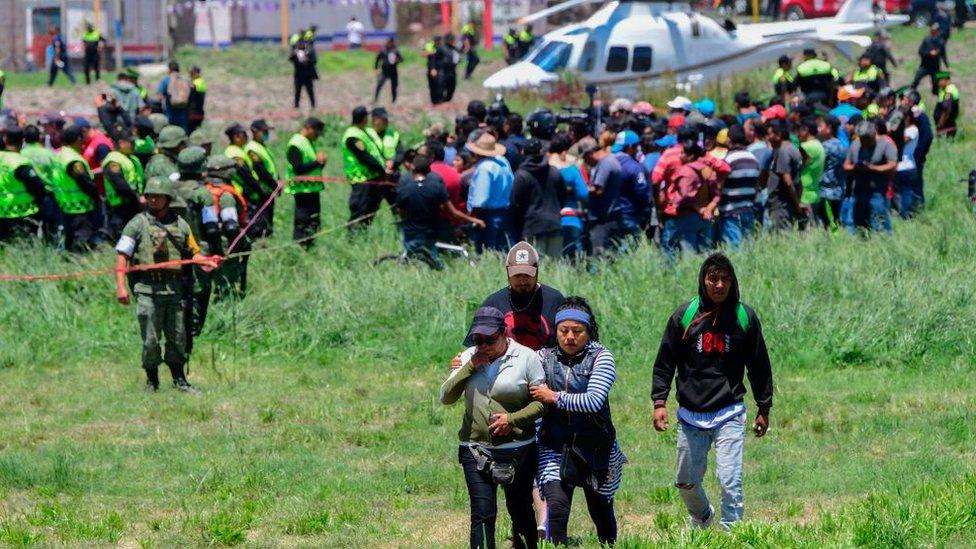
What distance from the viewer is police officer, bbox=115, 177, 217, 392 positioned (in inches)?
502

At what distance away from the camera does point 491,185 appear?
661 inches

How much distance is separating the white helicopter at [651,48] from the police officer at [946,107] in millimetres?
6234

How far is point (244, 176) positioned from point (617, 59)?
18102mm

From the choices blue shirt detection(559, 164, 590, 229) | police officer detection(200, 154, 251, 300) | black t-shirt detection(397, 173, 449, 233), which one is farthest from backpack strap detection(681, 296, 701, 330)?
black t-shirt detection(397, 173, 449, 233)

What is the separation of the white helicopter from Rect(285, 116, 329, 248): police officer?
14989 millimetres

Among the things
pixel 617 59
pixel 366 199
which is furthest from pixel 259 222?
pixel 617 59

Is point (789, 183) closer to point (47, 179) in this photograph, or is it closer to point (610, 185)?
point (610, 185)

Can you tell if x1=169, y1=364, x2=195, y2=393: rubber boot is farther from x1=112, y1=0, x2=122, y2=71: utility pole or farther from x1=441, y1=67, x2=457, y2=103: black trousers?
x1=112, y1=0, x2=122, y2=71: utility pole

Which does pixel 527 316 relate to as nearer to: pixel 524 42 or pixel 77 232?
pixel 77 232

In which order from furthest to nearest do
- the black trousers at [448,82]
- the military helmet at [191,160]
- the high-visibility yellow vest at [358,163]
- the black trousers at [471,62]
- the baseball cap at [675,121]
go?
→ the black trousers at [471,62] < the black trousers at [448,82] < the baseball cap at [675,121] < the high-visibility yellow vest at [358,163] < the military helmet at [191,160]

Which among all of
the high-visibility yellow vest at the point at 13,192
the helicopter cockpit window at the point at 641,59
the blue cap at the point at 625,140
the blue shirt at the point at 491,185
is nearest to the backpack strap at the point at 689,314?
the blue shirt at the point at 491,185

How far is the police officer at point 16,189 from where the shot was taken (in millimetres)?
17984

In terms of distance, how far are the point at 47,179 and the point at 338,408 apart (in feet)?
23.2

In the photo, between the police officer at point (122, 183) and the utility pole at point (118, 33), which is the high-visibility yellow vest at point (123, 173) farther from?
the utility pole at point (118, 33)
